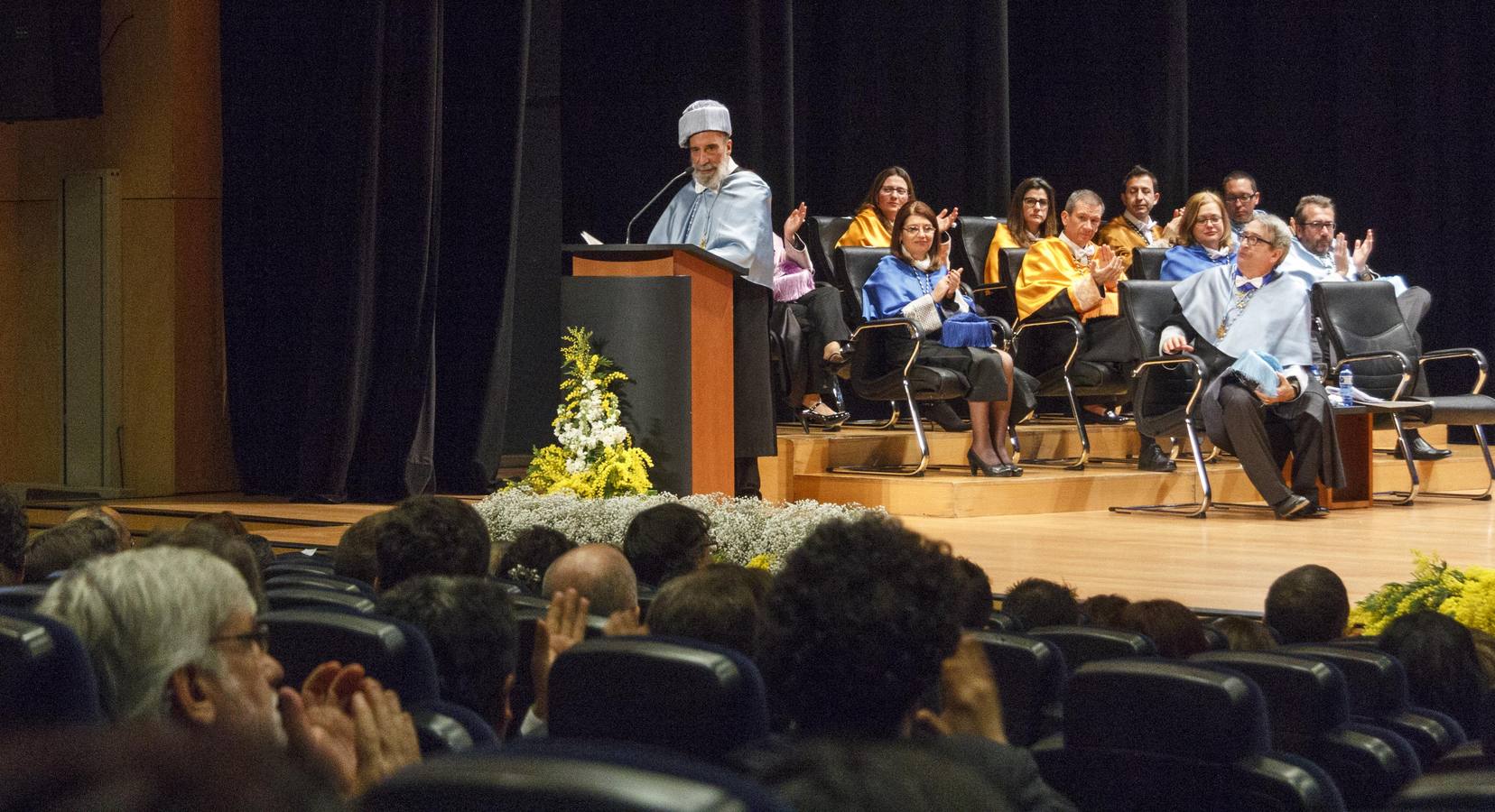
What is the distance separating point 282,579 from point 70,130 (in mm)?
5775

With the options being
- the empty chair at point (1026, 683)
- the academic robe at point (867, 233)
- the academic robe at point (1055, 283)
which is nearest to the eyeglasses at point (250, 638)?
the empty chair at point (1026, 683)

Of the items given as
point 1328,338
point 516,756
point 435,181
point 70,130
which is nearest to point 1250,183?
point 1328,338

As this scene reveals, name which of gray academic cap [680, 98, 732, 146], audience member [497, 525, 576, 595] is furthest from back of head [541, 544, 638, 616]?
gray academic cap [680, 98, 732, 146]

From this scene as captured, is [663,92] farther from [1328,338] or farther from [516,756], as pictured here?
[516,756]

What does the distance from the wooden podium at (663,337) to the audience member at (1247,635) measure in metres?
2.96

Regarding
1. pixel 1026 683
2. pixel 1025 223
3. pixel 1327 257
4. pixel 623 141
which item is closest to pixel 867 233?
pixel 1025 223

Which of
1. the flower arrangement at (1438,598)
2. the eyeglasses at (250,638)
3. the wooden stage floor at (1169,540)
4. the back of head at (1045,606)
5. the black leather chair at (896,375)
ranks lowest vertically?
the wooden stage floor at (1169,540)

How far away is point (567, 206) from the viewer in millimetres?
8148

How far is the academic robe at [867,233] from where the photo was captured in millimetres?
8320

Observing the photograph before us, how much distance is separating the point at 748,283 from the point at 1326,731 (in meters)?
4.37

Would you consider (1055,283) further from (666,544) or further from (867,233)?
Result: (666,544)

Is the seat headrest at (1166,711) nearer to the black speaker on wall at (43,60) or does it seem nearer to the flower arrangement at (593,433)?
the flower arrangement at (593,433)

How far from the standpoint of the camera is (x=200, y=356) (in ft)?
24.4

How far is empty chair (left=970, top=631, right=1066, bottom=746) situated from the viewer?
2.14 metres
